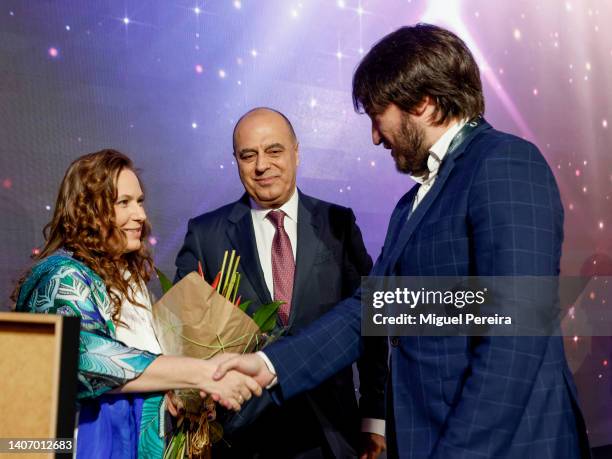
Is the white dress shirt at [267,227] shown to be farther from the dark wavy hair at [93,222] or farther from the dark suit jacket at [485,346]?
the dark suit jacket at [485,346]

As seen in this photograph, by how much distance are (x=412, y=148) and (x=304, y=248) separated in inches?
29.0

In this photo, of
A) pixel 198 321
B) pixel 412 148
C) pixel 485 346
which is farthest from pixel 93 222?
pixel 485 346

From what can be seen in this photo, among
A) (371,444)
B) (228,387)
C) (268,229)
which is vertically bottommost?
(371,444)

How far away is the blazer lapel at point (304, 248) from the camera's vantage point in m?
2.21

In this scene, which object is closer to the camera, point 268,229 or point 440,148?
point 440,148

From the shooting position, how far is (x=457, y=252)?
142cm

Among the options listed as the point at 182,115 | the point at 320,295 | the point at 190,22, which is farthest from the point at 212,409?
the point at 190,22

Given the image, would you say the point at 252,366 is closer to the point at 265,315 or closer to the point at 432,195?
the point at 265,315

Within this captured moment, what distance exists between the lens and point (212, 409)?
188 centimetres

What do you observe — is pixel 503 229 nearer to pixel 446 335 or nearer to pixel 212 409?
pixel 446 335

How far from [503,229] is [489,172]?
131 mm

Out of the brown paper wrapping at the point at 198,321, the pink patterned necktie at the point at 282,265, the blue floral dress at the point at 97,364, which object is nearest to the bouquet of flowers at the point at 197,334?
the brown paper wrapping at the point at 198,321

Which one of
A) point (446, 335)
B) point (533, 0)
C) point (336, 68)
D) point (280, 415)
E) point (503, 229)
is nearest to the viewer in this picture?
point (503, 229)

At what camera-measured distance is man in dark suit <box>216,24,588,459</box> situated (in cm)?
129
